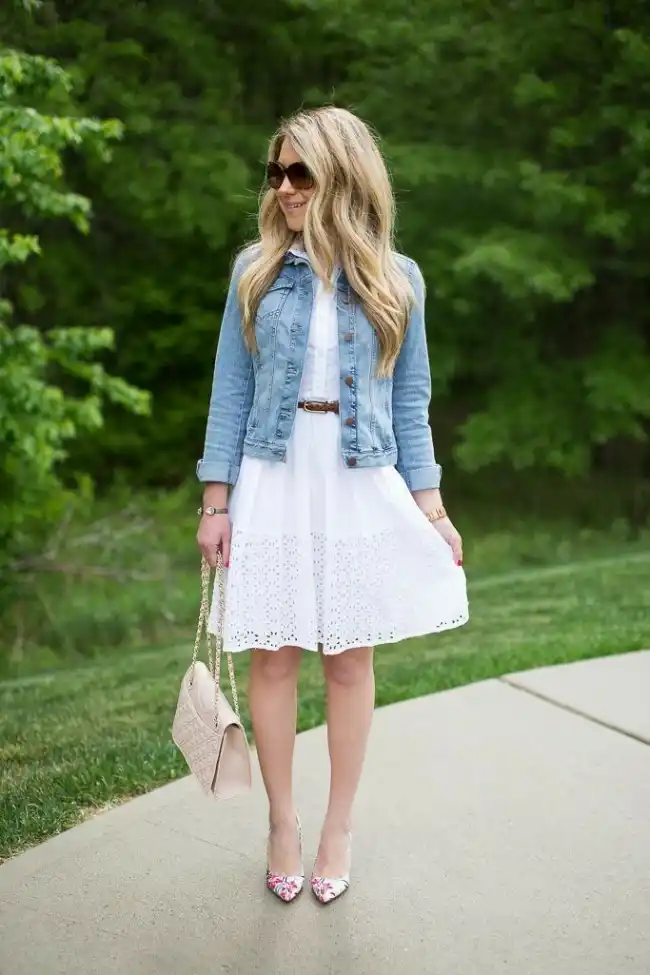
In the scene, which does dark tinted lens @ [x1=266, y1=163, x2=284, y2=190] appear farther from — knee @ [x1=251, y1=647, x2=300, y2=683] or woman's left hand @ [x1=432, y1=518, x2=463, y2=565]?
knee @ [x1=251, y1=647, x2=300, y2=683]

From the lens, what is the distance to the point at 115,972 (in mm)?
2438

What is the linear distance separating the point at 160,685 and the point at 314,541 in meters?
2.49

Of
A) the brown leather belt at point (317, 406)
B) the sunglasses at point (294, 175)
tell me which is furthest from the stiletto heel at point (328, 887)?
the sunglasses at point (294, 175)

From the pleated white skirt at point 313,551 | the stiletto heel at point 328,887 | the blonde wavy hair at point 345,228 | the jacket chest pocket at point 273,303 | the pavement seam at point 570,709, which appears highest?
the blonde wavy hair at point 345,228

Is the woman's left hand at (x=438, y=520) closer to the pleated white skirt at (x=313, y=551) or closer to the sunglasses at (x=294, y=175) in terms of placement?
the pleated white skirt at (x=313, y=551)

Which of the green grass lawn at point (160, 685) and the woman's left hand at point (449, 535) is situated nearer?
the woman's left hand at point (449, 535)

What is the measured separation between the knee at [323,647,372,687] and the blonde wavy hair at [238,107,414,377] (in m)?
0.67

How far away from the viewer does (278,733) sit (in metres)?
2.84

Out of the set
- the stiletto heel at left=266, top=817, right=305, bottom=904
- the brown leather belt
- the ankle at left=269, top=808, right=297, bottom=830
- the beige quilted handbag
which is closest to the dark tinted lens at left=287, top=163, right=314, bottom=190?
the brown leather belt

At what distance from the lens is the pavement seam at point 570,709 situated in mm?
3740

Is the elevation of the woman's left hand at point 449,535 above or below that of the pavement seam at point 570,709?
above

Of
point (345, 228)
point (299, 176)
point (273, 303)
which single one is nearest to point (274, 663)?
point (273, 303)

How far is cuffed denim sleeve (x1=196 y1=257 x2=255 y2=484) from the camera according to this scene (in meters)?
2.75

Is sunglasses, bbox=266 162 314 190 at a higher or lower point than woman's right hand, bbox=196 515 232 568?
higher
